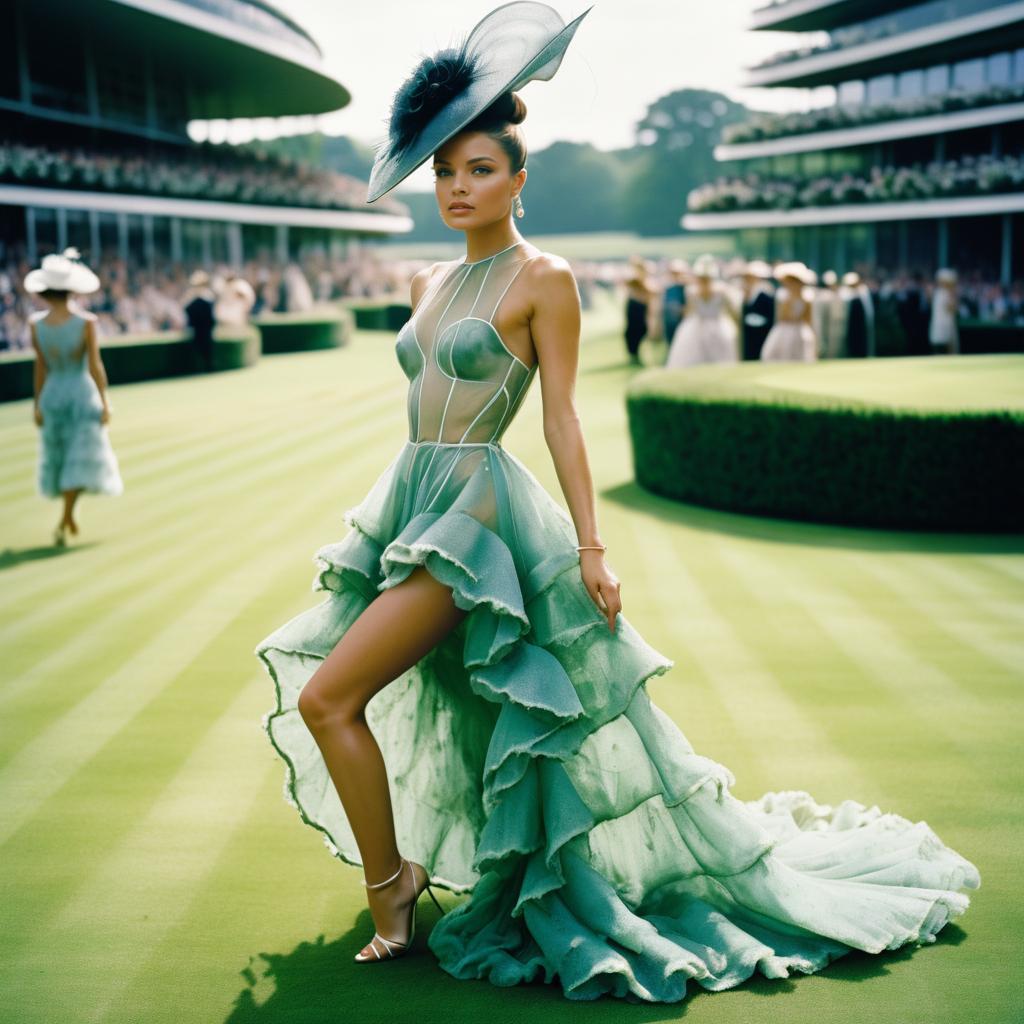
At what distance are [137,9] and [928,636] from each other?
29.9 m

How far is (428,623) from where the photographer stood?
125 inches

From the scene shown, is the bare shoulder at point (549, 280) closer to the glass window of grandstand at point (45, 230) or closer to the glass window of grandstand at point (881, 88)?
the glass window of grandstand at point (45, 230)

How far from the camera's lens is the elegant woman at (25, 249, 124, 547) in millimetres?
9195

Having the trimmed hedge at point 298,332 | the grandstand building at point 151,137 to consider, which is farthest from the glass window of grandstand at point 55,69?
the trimmed hedge at point 298,332

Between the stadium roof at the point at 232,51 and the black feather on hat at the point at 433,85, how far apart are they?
30.6 metres

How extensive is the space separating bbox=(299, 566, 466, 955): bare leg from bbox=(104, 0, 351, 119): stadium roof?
31202mm

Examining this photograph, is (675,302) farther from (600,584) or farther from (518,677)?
(518,677)

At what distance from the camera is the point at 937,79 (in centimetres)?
4088

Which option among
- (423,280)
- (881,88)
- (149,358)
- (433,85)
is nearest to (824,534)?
(423,280)

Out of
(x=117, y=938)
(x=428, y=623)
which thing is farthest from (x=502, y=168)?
(x=117, y=938)

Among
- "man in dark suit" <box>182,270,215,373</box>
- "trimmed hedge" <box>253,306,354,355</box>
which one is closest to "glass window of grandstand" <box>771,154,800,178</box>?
"trimmed hedge" <box>253,306,354,355</box>

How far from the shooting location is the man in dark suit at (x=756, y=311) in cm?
1855

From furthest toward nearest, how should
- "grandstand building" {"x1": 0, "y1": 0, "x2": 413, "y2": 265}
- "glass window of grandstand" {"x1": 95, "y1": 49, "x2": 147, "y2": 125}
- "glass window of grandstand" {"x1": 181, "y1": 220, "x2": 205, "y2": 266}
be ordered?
"glass window of grandstand" {"x1": 95, "y1": 49, "x2": 147, "y2": 125} → "glass window of grandstand" {"x1": 181, "y1": 220, "x2": 205, "y2": 266} → "grandstand building" {"x1": 0, "y1": 0, "x2": 413, "y2": 265}

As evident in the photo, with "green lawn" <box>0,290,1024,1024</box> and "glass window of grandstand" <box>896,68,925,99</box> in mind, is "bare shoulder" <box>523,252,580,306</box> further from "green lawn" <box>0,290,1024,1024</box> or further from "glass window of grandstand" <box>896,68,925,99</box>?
"glass window of grandstand" <box>896,68,925,99</box>
